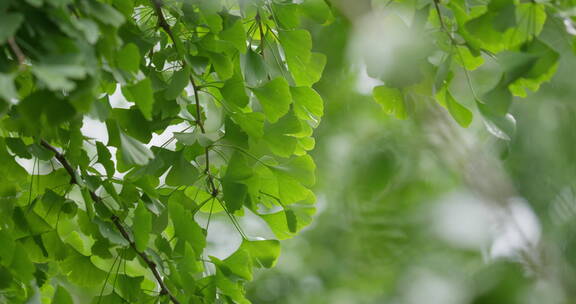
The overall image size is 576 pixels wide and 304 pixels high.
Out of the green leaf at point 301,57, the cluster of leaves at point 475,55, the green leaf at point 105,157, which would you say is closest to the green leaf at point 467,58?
the cluster of leaves at point 475,55

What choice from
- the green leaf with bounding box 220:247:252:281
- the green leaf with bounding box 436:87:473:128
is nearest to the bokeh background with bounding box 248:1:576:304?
the green leaf with bounding box 436:87:473:128

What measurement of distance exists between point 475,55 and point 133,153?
12.0 inches

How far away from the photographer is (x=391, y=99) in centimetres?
70

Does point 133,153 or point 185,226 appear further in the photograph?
point 185,226

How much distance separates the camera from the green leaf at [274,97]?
665 millimetres

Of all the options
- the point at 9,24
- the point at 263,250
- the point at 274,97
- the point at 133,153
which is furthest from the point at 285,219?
the point at 9,24

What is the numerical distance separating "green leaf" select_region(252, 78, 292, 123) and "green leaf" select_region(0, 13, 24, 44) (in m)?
0.28

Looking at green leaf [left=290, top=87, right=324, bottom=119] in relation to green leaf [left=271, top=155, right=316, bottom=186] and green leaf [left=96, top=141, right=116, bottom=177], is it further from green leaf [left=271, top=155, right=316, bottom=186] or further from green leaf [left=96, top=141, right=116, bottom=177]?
green leaf [left=96, top=141, right=116, bottom=177]

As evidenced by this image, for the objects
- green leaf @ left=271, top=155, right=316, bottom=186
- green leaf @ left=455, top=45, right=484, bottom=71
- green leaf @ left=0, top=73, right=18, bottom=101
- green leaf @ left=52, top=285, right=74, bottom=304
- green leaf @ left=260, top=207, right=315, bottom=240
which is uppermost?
green leaf @ left=0, top=73, right=18, bottom=101

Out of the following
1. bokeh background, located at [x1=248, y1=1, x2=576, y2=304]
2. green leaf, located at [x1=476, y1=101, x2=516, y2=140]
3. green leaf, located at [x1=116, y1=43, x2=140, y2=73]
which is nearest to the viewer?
bokeh background, located at [x1=248, y1=1, x2=576, y2=304]

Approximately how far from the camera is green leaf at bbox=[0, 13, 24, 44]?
1.33ft

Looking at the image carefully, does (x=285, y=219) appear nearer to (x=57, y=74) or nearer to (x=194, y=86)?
(x=194, y=86)

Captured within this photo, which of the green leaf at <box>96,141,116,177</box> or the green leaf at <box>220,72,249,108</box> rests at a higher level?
the green leaf at <box>220,72,249,108</box>

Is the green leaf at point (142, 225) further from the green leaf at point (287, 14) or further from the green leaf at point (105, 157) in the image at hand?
the green leaf at point (287, 14)
